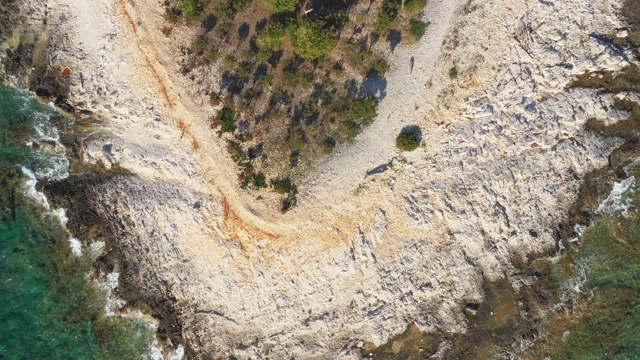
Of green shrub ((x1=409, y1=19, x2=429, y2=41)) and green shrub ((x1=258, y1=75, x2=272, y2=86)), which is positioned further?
green shrub ((x1=409, y1=19, x2=429, y2=41))

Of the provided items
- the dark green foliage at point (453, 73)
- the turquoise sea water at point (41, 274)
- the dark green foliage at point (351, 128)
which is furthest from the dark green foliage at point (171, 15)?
the dark green foliage at point (453, 73)

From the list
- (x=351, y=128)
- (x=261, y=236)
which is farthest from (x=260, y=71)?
(x=261, y=236)

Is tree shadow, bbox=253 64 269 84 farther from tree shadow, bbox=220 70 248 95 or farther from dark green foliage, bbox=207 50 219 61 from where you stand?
dark green foliage, bbox=207 50 219 61

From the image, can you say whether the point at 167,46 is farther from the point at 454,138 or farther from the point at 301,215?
the point at 454,138

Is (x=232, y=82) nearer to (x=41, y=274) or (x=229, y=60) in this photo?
(x=229, y=60)

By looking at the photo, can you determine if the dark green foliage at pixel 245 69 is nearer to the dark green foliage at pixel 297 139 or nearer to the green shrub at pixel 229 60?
the green shrub at pixel 229 60

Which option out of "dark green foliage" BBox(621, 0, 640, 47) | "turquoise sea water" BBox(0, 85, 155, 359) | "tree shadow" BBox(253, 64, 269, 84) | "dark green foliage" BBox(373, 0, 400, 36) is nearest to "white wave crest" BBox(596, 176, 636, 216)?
"dark green foliage" BBox(621, 0, 640, 47)
